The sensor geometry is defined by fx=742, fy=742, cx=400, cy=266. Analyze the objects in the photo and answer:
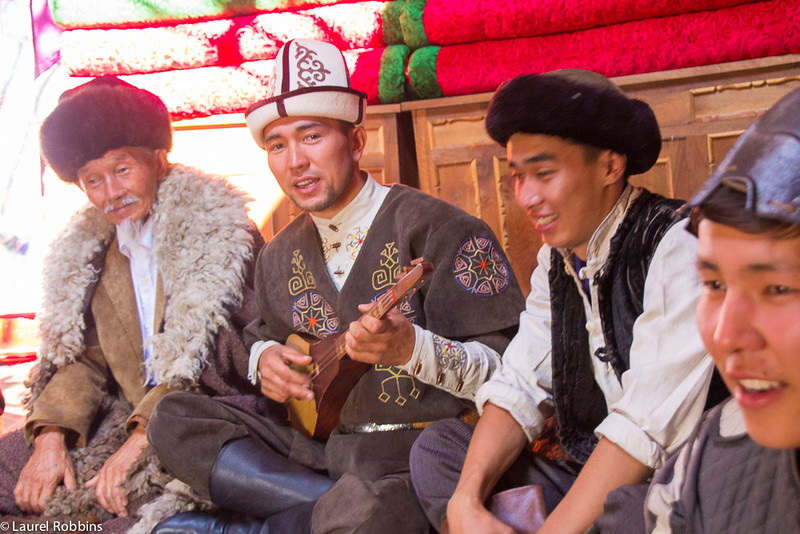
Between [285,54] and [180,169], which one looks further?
[180,169]

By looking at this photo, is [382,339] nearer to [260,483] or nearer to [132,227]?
[260,483]

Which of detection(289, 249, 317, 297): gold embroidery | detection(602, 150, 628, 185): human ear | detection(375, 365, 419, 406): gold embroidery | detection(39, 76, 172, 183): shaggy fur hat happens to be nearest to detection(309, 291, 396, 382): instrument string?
detection(375, 365, 419, 406): gold embroidery

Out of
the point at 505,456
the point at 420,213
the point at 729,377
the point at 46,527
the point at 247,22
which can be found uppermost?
the point at 247,22

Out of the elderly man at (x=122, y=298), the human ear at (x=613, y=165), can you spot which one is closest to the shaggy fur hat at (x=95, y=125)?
the elderly man at (x=122, y=298)

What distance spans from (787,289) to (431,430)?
3.86ft

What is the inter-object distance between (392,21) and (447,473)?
2.32 m

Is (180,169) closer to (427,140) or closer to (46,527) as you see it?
(427,140)

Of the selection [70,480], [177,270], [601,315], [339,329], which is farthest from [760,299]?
[70,480]

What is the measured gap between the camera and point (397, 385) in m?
2.22

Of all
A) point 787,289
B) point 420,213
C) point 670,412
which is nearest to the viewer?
point 787,289

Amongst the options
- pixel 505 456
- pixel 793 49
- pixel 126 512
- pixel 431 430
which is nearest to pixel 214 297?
pixel 126 512

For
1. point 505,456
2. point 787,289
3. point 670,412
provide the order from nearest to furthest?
point 787,289 → point 670,412 → point 505,456

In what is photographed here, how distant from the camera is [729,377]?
38.4 inches

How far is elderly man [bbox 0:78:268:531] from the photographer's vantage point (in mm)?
2617
